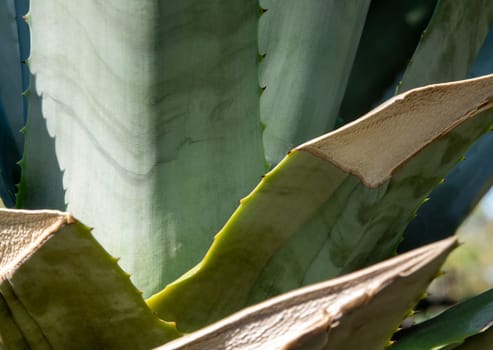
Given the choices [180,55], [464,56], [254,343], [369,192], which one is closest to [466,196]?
[464,56]

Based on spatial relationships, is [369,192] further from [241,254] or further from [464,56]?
[464,56]

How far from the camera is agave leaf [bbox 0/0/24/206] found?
93cm

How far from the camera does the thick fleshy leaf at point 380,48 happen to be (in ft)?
2.98

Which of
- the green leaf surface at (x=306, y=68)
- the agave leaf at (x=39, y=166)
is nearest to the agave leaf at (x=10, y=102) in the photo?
the agave leaf at (x=39, y=166)

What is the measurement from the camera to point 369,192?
0.65m

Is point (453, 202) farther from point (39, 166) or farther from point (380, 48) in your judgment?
point (39, 166)

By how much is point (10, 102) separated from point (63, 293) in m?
0.43

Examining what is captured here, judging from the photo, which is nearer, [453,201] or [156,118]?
[156,118]

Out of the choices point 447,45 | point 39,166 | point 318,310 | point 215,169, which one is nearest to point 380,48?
point 447,45

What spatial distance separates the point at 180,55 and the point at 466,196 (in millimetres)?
484

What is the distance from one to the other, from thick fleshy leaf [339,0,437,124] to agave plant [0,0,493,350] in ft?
0.35

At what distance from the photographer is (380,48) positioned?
92cm

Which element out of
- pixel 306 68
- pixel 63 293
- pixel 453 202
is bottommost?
pixel 453 202

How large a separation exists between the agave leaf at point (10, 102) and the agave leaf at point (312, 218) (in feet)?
1.17
